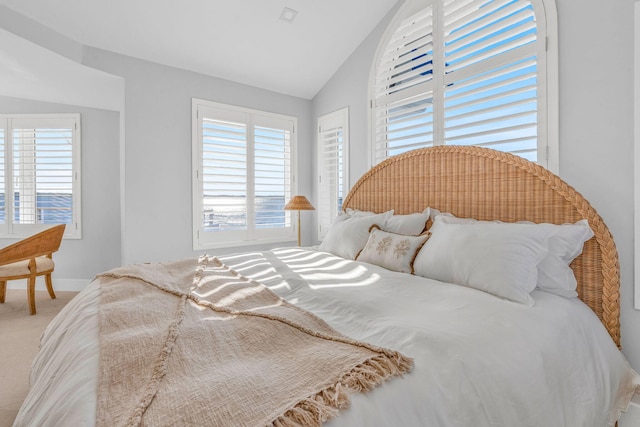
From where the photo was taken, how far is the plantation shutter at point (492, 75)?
79.0 inches

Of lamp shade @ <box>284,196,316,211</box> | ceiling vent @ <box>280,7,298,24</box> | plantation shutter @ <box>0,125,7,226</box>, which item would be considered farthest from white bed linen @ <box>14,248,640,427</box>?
plantation shutter @ <box>0,125,7,226</box>

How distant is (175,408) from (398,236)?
1656 mm

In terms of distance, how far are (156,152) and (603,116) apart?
11.4 feet

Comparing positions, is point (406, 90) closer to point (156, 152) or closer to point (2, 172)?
point (156, 152)

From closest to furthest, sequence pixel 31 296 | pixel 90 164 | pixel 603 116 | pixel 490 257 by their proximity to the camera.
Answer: pixel 490 257
pixel 603 116
pixel 31 296
pixel 90 164

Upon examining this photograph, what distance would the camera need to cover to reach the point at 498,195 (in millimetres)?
1986

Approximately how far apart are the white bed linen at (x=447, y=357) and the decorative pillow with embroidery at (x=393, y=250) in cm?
23

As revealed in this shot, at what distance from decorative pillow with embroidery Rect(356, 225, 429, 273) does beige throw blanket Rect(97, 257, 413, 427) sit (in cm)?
85

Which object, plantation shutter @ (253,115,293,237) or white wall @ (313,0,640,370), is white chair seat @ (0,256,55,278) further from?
white wall @ (313,0,640,370)

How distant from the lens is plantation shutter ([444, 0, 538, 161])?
2.01 m

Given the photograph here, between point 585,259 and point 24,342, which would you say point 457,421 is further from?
point 24,342

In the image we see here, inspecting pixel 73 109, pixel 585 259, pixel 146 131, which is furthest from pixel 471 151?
pixel 73 109

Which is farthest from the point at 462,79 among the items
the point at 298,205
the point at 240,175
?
the point at 240,175

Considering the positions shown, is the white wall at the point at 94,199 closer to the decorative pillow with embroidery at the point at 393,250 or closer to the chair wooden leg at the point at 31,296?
A: the chair wooden leg at the point at 31,296
